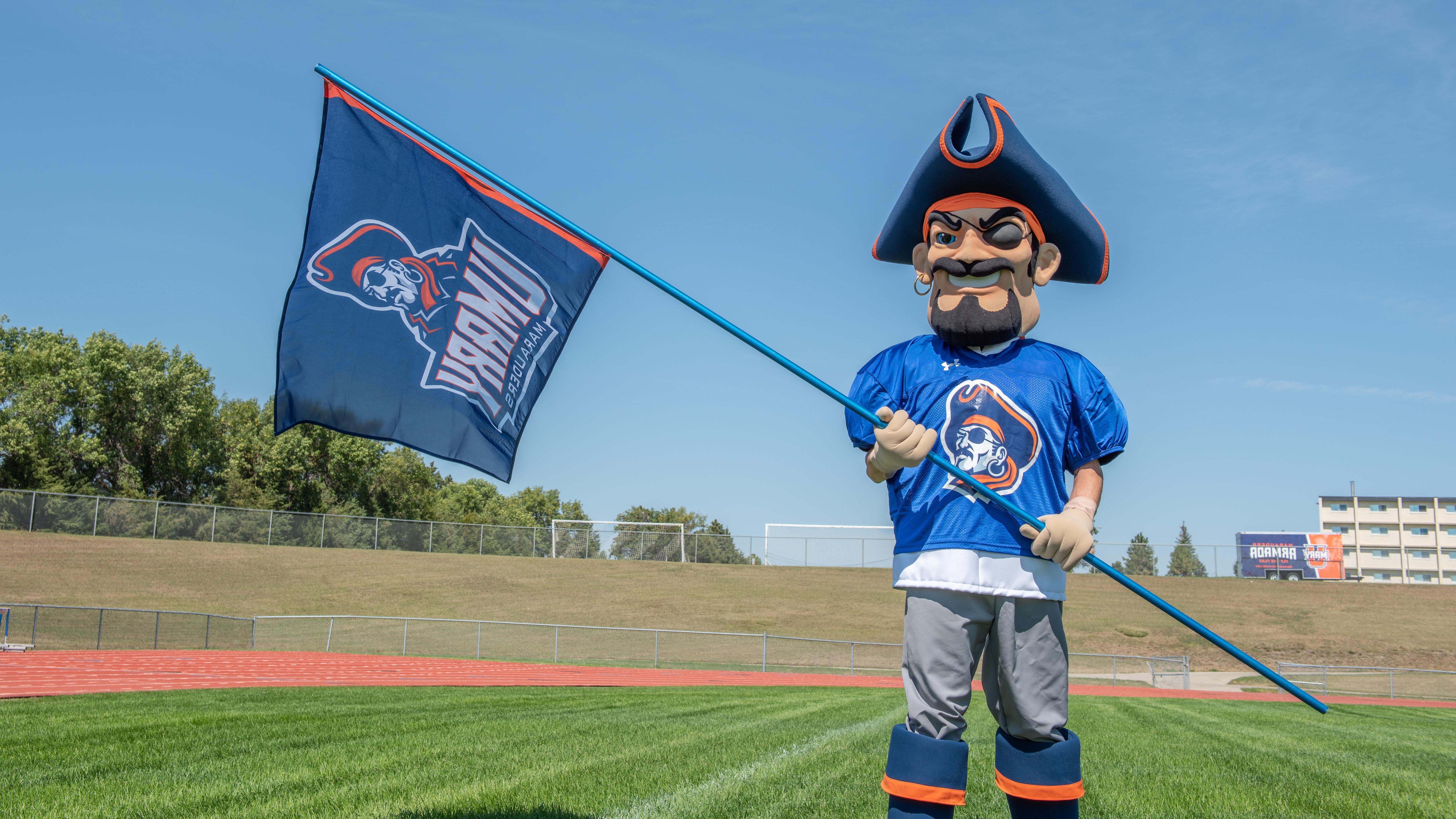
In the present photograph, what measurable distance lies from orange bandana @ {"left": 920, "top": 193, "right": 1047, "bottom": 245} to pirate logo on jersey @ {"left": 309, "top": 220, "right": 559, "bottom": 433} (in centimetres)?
200

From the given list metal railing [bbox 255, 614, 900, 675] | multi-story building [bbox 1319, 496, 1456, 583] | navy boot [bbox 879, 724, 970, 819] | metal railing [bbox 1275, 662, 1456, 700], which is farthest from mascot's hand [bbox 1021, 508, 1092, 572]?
multi-story building [bbox 1319, 496, 1456, 583]

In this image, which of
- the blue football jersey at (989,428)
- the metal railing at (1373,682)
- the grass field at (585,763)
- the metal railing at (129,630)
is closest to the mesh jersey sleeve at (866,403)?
the blue football jersey at (989,428)

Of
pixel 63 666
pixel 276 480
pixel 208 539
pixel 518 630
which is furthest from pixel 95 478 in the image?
pixel 63 666

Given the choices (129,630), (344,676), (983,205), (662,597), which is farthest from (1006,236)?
(662,597)

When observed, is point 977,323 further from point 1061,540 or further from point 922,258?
point 1061,540

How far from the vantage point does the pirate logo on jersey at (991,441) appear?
3.34 m

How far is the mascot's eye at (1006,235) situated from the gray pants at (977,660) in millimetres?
1390

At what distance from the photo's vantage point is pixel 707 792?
4.43 m

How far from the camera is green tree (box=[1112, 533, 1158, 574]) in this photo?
1640 inches

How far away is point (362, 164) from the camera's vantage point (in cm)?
444

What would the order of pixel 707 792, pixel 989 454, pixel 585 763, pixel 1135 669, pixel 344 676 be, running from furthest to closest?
pixel 1135 669
pixel 344 676
pixel 585 763
pixel 707 792
pixel 989 454

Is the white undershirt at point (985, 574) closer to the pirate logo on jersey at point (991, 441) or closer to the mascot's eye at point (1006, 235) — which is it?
the pirate logo on jersey at point (991, 441)

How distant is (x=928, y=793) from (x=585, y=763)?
112 inches

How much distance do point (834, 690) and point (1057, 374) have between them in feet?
44.2
